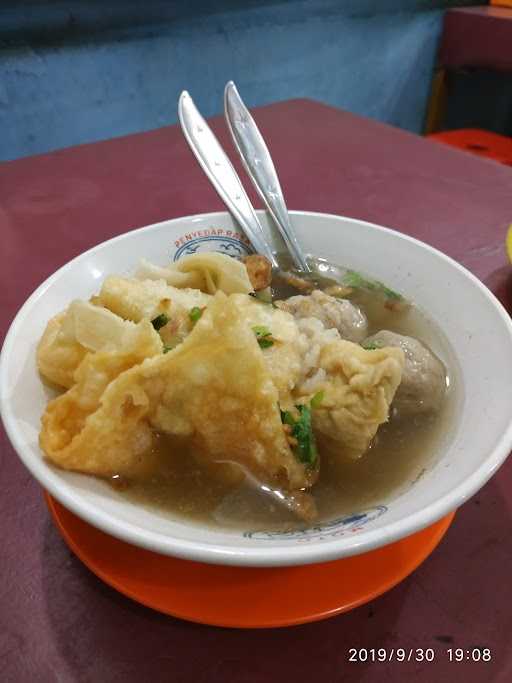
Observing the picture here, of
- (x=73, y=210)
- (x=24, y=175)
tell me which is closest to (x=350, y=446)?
(x=73, y=210)

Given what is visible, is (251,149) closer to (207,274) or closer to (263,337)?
(207,274)

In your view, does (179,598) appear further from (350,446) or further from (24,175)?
(24,175)

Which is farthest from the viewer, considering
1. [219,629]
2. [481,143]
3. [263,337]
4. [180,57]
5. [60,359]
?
[481,143]

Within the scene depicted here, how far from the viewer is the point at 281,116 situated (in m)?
3.05

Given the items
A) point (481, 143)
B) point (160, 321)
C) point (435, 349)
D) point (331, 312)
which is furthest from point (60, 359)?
point (481, 143)

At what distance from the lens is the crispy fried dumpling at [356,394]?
997mm

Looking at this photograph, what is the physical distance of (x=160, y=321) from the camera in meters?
1.19

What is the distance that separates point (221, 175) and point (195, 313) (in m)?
0.66

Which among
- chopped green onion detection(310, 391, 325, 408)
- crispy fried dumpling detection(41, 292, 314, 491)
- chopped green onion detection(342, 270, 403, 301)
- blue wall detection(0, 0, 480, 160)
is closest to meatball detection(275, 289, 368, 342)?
chopped green onion detection(342, 270, 403, 301)

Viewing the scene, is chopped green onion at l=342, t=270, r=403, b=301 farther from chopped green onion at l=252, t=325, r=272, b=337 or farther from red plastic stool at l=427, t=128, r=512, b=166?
red plastic stool at l=427, t=128, r=512, b=166

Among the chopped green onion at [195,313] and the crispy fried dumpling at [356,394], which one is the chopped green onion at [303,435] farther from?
the chopped green onion at [195,313]

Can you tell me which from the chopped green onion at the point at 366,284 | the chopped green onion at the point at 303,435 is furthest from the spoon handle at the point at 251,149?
the chopped green onion at the point at 303,435

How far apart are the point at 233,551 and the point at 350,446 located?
0.43 meters

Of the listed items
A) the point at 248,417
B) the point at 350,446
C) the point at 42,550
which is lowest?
the point at 42,550
